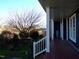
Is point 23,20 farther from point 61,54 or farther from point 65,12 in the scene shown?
point 61,54

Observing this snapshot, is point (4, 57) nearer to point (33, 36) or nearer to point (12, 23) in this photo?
point (33, 36)

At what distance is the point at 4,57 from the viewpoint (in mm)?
15945

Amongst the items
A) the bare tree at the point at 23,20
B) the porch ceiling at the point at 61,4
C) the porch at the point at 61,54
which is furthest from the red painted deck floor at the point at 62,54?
the bare tree at the point at 23,20

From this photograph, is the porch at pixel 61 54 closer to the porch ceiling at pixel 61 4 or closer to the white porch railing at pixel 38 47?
the white porch railing at pixel 38 47

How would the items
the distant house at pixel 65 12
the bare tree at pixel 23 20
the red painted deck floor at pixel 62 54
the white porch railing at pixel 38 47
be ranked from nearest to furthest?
1. the red painted deck floor at pixel 62 54
2. the distant house at pixel 65 12
3. the white porch railing at pixel 38 47
4. the bare tree at pixel 23 20

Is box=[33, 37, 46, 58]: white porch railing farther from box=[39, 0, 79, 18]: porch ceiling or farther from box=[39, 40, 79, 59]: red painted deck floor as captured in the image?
box=[39, 0, 79, 18]: porch ceiling

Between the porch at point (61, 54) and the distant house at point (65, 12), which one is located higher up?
the distant house at point (65, 12)

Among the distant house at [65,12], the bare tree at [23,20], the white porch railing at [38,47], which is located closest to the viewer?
the distant house at [65,12]

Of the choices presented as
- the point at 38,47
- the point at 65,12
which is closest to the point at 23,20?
the point at 65,12

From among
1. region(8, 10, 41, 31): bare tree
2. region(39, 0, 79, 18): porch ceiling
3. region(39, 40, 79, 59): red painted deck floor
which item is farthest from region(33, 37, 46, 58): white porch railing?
region(8, 10, 41, 31): bare tree

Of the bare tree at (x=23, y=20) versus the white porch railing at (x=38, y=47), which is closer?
the white porch railing at (x=38, y=47)

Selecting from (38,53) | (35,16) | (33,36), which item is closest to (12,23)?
(35,16)

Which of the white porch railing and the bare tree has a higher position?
the bare tree

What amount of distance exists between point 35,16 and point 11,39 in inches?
337
